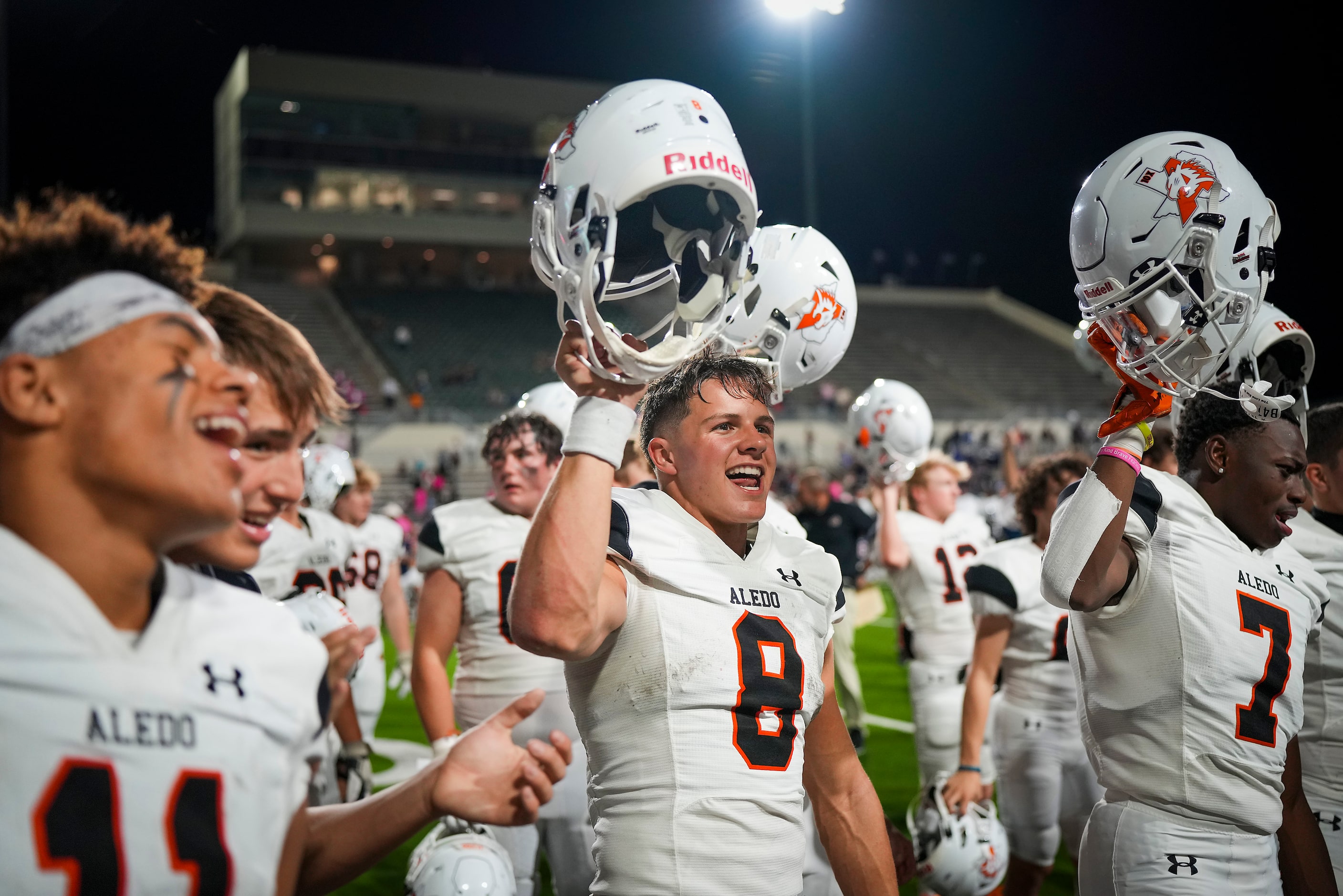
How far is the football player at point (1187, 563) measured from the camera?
2.26 metres

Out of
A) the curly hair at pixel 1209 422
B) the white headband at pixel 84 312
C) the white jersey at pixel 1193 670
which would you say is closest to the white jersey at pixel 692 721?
the white jersey at pixel 1193 670

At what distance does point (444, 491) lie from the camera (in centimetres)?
2155

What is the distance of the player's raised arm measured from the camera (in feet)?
6.18

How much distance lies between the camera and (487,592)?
3996mm

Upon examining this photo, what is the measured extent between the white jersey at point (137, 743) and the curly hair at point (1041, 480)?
3588 millimetres

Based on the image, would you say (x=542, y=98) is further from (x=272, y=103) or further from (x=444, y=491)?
(x=444, y=491)

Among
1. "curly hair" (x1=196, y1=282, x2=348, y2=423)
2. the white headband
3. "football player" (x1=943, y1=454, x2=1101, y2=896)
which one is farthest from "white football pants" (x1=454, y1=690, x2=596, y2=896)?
the white headband

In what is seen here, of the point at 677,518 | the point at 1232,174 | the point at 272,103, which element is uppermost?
the point at 272,103

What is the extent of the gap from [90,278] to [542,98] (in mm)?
36998

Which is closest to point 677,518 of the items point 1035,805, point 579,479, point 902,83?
point 579,479

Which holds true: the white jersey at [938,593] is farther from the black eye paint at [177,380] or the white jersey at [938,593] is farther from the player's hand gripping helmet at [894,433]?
the black eye paint at [177,380]

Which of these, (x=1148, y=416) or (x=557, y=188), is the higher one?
(x=557, y=188)

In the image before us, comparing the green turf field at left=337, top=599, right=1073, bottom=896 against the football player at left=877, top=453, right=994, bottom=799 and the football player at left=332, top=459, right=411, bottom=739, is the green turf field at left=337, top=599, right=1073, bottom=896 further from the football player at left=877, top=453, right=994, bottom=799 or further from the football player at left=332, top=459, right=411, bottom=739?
the football player at left=332, top=459, right=411, bottom=739

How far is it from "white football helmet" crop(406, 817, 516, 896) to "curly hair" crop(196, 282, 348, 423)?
196 cm
